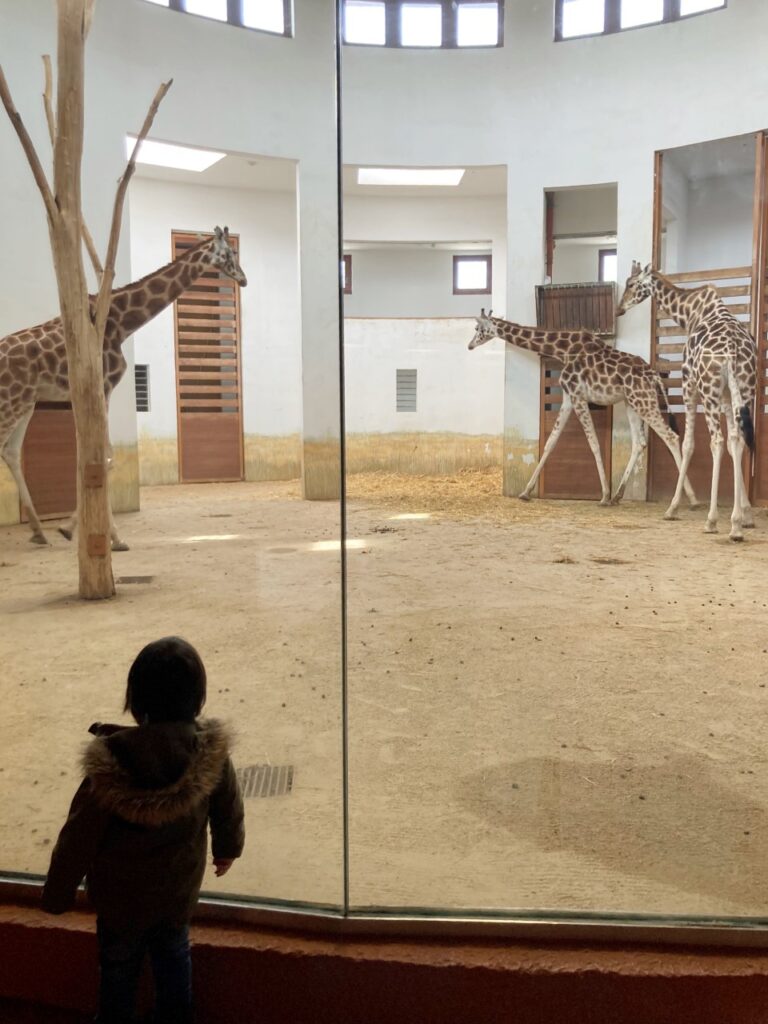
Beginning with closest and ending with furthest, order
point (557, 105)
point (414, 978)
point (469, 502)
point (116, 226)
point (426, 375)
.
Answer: point (414, 978) → point (116, 226) → point (557, 105) → point (469, 502) → point (426, 375)

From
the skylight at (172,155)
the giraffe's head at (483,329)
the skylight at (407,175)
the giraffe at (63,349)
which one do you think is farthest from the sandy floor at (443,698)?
the giraffe's head at (483,329)

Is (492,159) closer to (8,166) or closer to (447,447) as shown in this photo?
(8,166)

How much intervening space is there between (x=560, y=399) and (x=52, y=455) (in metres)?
2.54

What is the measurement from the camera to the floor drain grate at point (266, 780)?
126 cm

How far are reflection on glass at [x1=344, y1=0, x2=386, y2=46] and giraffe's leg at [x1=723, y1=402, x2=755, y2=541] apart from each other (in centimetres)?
275

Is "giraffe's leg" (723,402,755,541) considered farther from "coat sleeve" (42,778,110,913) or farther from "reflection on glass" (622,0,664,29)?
"coat sleeve" (42,778,110,913)

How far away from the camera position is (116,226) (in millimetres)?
1877

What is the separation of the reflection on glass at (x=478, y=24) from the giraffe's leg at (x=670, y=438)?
2778 mm

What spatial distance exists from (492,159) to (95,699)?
2097 mm

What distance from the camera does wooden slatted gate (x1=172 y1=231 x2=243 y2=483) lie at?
1.72m

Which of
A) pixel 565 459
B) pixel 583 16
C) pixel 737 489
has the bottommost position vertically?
pixel 737 489

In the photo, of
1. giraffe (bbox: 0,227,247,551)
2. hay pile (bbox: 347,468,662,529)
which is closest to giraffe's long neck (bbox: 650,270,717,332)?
hay pile (bbox: 347,468,662,529)

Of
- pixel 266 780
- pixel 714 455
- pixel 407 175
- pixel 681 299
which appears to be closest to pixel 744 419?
pixel 714 455

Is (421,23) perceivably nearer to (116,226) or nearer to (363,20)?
(363,20)
